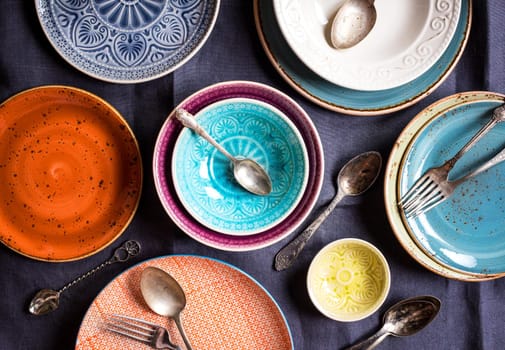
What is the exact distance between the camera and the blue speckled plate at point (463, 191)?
0.73m

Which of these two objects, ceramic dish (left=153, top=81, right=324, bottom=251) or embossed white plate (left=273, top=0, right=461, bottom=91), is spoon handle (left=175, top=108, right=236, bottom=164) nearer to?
ceramic dish (left=153, top=81, right=324, bottom=251)

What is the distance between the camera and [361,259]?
29.9 inches

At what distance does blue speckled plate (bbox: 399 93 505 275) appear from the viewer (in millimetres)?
729

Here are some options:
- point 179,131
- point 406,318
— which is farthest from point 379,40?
point 406,318

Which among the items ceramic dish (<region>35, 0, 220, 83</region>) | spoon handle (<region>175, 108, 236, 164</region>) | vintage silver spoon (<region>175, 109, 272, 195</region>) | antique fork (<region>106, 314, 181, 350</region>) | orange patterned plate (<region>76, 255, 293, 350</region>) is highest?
ceramic dish (<region>35, 0, 220, 83</region>)

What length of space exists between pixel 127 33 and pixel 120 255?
33cm

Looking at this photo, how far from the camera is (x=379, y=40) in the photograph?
73cm

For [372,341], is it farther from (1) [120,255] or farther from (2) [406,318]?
(1) [120,255]

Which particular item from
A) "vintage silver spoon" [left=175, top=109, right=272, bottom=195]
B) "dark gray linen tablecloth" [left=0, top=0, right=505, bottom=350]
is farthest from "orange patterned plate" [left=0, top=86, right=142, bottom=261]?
A: "vintage silver spoon" [left=175, top=109, right=272, bottom=195]

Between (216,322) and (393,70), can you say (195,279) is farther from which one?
(393,70)

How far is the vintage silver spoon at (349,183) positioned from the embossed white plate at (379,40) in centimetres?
12

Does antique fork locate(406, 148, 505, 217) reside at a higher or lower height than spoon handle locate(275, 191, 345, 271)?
higher

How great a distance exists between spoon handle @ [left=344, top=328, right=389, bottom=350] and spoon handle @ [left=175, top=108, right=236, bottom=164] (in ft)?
1.17

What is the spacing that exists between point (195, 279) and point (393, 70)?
1.38 ft
